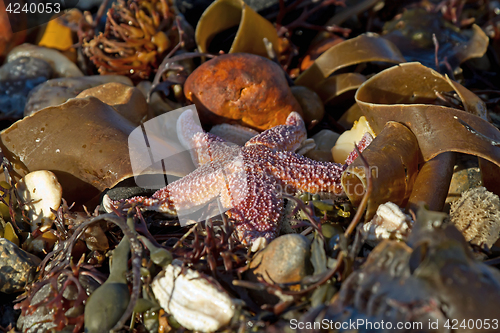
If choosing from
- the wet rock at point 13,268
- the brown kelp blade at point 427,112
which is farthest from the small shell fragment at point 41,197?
the brown kelp blade at point 427,112

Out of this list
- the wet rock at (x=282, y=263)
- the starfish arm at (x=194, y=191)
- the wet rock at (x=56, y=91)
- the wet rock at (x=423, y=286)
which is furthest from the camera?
the wet rock at (x=56, y=91)

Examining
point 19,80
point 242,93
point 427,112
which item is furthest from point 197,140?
point 19,80

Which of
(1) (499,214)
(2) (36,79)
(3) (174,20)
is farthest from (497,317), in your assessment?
(2) (36,79)

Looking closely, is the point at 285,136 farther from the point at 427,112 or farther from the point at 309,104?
Result: the point at 427,112

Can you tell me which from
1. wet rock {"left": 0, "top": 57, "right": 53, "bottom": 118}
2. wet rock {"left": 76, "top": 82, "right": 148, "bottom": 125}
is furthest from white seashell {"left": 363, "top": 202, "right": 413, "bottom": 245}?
wet rock {"left": 0, "top": 57, "right": 53, "bottom": 118}

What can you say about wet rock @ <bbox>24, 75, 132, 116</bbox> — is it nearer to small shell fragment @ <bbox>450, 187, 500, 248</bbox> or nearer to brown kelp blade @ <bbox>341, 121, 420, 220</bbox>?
brown kelp blade @ <bbox>341, 121, 420, 220</bbox>

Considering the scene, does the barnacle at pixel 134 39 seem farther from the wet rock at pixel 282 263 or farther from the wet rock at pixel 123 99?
the wet rock at pixel 282 263
